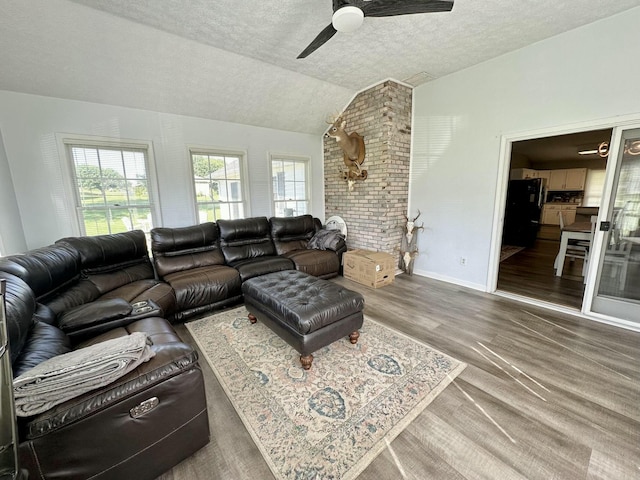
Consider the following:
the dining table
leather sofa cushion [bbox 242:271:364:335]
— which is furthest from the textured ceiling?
the dining table

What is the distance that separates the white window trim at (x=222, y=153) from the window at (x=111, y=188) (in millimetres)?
556

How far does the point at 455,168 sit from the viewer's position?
3.71 metres

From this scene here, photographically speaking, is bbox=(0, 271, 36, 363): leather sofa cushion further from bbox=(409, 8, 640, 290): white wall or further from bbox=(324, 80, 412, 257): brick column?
bbox=(409, 8, 640, 290): white wall

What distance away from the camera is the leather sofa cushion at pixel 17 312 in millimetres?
1189

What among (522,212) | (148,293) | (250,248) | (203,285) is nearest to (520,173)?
(522,212)

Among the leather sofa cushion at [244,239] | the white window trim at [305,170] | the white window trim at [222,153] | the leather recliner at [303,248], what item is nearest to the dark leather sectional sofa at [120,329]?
the leather sofa cushion at [244,239]

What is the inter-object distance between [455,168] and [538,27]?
161 centimetres

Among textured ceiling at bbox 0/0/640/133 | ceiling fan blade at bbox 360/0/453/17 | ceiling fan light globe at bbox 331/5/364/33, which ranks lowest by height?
ceiling fan light globe at bbox 331/5/364/33

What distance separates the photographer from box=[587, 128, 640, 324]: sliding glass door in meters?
2.52

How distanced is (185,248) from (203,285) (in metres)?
0.79

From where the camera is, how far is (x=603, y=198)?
2.68 meters

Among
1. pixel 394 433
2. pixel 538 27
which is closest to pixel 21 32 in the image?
pixel 394 433

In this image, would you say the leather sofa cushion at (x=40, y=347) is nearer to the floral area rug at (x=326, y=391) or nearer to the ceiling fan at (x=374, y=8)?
the floral area rug at (x=326, y=391)

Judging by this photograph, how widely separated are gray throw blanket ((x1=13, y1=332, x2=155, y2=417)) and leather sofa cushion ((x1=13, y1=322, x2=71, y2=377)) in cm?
13
